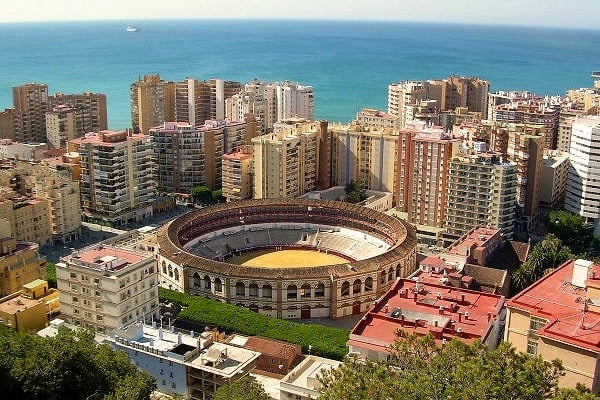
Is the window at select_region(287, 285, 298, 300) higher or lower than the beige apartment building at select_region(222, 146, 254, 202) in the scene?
lower

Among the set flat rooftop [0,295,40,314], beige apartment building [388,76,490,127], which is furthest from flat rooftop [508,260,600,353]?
beige apartment building [388,76,490,127]

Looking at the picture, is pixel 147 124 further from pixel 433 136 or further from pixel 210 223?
pixel 433 136

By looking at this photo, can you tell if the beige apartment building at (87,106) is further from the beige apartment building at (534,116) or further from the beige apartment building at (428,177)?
the beige apartment building at (534,116)

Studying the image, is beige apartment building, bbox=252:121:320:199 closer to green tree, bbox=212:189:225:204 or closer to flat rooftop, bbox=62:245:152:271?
green tree, bbox=212:189:225:204

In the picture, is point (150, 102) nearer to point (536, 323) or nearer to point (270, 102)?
point (270, 102)

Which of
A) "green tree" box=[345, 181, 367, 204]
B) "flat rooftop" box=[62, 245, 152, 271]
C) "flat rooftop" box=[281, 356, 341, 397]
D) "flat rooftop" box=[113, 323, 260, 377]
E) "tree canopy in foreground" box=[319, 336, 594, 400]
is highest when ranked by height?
"tree canopy in foreground" box=[319, 336, 594, 400]

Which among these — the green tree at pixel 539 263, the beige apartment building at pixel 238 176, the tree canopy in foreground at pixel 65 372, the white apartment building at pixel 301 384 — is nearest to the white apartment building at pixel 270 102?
the beige apartment building at pixel 238 176
